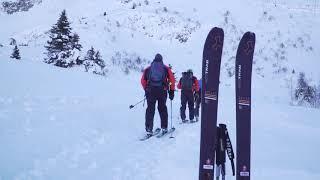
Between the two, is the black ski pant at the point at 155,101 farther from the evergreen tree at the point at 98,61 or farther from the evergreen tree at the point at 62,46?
the evergreen tree at the point at 98,61

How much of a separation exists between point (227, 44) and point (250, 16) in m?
5.11

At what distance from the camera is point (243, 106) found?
5383 millimetres

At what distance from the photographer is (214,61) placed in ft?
18.8

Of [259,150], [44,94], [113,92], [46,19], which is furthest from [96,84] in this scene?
[46,19]

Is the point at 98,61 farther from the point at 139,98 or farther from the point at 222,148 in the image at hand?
the point at 222,148

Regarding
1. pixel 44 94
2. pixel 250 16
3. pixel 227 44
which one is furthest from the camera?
pixel 250 16

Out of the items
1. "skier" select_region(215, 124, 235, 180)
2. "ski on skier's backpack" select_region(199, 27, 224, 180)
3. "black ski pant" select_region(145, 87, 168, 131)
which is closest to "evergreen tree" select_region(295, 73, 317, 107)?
"black ski pant" select_region(145, 87, 168, 131)

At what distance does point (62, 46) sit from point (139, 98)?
12650 mm

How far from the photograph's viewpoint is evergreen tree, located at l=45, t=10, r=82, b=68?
27.3 metres

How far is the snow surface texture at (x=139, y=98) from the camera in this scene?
261 inches

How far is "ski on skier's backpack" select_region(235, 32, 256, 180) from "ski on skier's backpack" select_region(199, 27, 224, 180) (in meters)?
0.32

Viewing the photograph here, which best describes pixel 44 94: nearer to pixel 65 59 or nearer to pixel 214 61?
pixel 214 61

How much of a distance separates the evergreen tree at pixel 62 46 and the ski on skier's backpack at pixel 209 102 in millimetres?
22900

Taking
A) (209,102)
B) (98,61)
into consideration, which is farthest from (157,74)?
(98,61)
